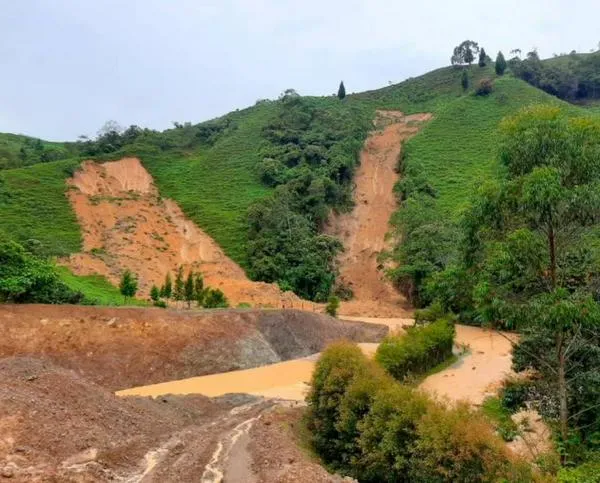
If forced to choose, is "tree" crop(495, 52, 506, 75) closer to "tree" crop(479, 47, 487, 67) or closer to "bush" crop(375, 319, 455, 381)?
"tree" crop(479, 47, 487, 67)

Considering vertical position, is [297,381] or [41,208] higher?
[41,208]

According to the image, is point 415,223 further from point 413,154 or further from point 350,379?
point 350,379

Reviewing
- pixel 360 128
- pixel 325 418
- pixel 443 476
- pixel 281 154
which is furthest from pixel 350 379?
pixel 360 128

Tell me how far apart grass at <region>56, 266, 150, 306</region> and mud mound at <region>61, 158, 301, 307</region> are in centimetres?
118

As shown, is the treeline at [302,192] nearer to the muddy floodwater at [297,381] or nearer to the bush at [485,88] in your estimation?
the muddy floodwater at [297,381]

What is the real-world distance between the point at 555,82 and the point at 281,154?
58342 millimetres

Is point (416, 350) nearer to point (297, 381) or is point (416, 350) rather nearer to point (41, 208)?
point (297, 381)

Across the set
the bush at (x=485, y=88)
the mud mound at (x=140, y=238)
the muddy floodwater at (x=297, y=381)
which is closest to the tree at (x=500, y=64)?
the bush at (x=485, y=88)

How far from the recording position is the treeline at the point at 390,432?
9.88 m

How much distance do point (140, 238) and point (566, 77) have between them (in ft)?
280

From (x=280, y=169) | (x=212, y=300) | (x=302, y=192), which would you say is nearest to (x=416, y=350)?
(x=212, y=300)

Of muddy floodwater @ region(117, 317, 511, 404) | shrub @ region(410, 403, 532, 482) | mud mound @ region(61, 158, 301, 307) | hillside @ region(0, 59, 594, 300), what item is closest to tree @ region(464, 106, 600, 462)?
shrub @ region(410, 403, 532, 482)

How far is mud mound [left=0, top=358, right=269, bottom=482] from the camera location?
1262 cm

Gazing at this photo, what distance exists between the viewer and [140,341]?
1009 inches
